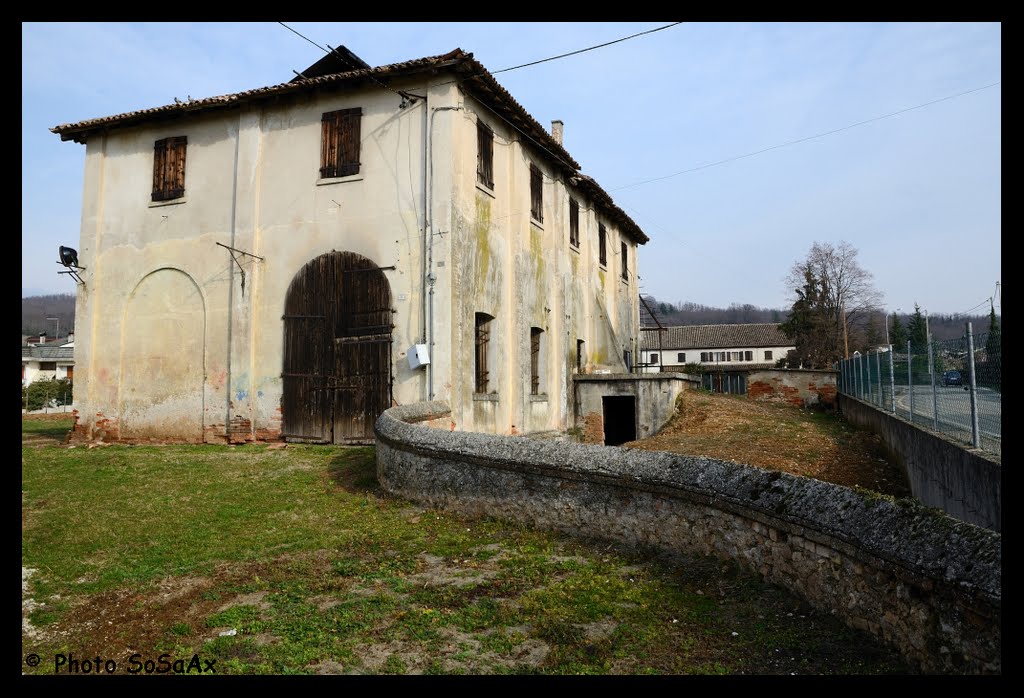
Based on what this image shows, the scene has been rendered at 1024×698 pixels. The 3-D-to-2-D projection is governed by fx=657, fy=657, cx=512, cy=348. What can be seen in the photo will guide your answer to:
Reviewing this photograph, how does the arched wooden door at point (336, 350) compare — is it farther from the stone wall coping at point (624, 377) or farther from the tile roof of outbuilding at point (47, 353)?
the tile roof of outbuilding at point (47, 353)

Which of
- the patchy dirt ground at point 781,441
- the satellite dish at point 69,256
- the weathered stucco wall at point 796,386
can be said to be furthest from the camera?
the weathered stucco wall at point 796,386

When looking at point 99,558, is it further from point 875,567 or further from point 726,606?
point 875,567

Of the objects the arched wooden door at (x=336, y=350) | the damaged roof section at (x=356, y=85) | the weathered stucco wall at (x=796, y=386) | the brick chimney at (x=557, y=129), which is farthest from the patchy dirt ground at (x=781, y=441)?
the brick chimney at (x=557, y=129)

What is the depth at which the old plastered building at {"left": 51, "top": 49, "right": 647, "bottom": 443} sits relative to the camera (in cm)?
1330

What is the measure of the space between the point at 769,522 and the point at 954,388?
3760mm

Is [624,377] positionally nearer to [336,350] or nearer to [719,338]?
[336,350]

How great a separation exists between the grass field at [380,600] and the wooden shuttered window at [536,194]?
10.7m

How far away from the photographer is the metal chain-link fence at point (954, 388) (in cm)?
571

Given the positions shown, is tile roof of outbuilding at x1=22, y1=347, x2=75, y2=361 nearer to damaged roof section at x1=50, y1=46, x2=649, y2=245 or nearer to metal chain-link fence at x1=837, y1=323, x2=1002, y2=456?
damaged roof section at x1=50, y1=46, x2=649, y2=245

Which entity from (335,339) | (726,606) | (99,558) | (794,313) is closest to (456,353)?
(335,339)

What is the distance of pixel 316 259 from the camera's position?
14.2 m

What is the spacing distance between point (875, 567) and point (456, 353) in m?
9.87

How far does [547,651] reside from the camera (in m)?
3.94

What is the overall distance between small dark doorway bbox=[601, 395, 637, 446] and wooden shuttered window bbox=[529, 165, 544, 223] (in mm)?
6566
